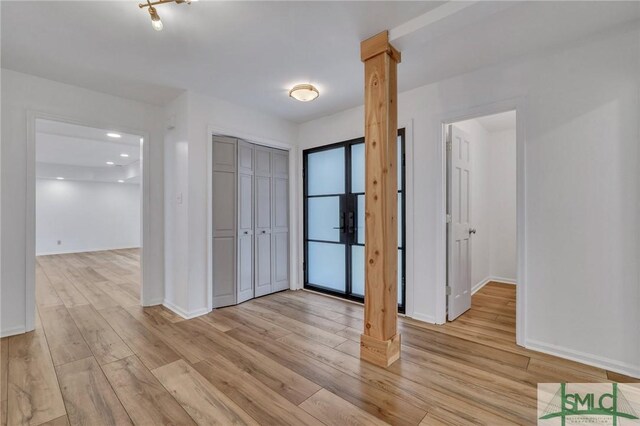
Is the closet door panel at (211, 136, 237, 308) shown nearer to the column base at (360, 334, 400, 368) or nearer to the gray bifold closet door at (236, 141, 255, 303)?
the gray bifold closet door at (236, 141, 255, 303)

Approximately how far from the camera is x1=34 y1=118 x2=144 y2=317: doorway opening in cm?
439

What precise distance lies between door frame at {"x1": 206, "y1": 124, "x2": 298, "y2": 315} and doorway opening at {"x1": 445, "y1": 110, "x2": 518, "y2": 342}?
7.44 feet

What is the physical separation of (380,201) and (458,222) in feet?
5.02

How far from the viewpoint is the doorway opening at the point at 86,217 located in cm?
439

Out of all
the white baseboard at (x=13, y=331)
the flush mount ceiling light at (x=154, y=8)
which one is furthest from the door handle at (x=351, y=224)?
the white baseboard at (x=13, y=331)

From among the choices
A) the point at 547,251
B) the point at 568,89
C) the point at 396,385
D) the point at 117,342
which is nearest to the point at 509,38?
the point at 568,89

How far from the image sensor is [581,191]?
224cm

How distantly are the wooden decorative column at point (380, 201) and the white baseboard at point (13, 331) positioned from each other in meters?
3.34

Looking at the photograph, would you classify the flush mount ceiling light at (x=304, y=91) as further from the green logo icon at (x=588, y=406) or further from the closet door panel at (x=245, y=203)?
the green logo icon at (x=588, y=406)

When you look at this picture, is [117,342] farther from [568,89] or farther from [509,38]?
[568,89]

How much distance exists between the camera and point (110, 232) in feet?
30.7

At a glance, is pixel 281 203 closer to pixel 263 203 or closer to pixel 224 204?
pixel 263 203

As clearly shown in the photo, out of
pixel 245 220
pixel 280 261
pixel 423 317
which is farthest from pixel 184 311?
pixel 423 317

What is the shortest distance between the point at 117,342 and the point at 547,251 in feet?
12.9
